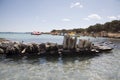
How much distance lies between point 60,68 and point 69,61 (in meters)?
5.49

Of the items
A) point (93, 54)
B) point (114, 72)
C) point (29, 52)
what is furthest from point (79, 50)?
point (114, 72)

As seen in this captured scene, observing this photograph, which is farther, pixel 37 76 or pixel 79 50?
pixel 79 50

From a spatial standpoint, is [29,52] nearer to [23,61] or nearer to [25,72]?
[23,61]

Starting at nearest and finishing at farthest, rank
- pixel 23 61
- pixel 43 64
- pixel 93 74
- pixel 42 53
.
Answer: pixel 93 74 → pixel 43 64 → pixel 23 61 → pixel 42 53

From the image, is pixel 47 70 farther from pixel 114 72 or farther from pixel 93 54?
pixel 93 54

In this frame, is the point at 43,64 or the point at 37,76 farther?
the point at 43,64

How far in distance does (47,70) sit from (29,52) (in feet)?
39.5

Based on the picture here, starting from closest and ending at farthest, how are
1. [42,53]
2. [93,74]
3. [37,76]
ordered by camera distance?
[37,76] < [93,74] < [42,53]

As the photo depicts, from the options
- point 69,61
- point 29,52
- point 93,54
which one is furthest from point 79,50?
point 29,52

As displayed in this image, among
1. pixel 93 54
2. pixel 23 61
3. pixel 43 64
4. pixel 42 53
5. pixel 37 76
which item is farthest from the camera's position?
pixel 93 54

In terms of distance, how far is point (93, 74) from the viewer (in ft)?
78.2

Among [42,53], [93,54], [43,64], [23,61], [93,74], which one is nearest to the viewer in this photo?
[93,74]

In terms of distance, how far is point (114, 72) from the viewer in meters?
25.0

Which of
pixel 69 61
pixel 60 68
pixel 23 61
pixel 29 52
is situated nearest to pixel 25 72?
pixel 60 68
